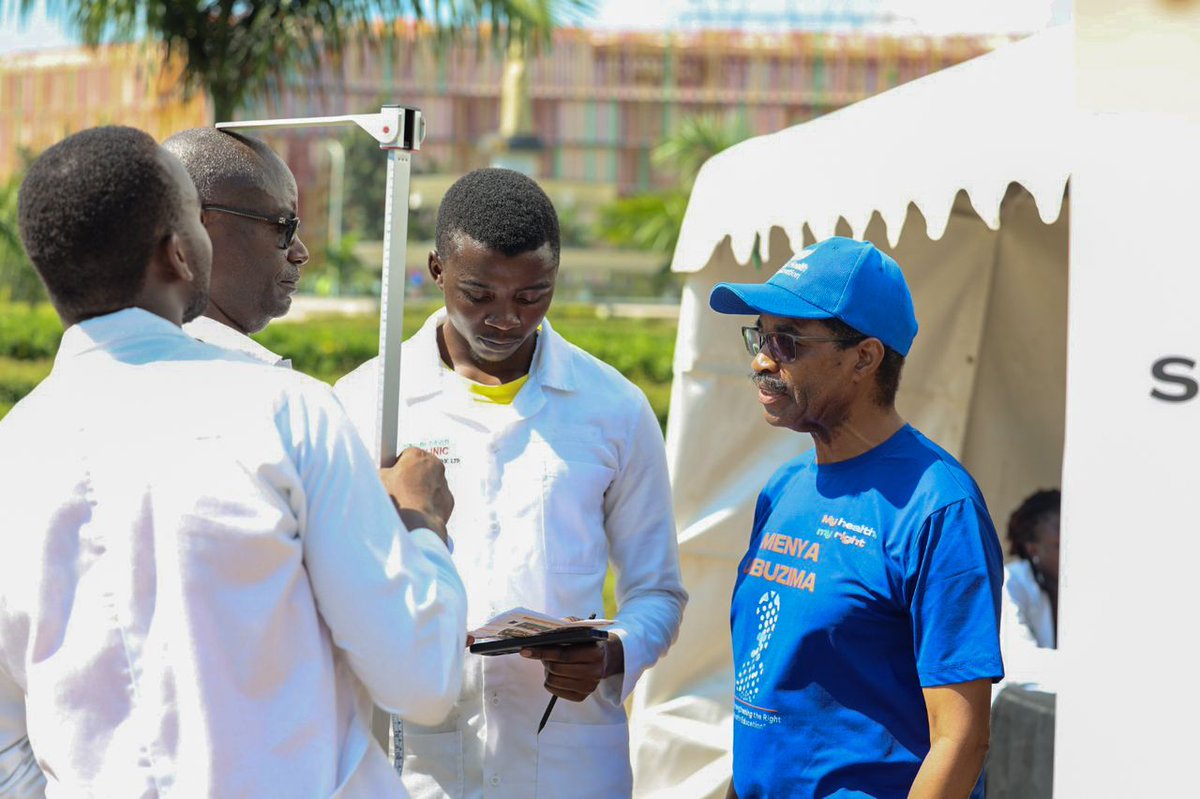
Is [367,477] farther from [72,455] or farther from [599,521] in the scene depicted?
[599,521]

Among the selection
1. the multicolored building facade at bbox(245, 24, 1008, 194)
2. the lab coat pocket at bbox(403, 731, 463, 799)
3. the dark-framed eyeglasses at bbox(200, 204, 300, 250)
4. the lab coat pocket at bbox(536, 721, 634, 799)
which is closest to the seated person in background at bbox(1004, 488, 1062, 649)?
the lab coat pocket at bbox(536, 721, 634, 799)

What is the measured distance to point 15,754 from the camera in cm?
190

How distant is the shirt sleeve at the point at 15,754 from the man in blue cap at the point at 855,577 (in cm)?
119

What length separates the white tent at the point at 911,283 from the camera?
11.7ft

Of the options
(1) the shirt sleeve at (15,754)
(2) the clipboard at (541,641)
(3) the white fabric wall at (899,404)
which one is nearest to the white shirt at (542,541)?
(2) the clipboard at (541,641)

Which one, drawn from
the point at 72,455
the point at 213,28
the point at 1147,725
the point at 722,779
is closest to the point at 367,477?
the point at 72,455

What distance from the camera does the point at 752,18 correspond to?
238 feet

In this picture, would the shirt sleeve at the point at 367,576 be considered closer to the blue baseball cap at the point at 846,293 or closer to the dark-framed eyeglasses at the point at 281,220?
the dark-framed eyeglasses at the point at 281,220

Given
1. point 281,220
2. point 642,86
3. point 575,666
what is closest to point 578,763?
point 575,666

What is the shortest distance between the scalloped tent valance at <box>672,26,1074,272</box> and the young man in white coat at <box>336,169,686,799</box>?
112 centimetres

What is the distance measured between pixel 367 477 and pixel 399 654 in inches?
8.7

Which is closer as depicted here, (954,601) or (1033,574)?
(954,601)

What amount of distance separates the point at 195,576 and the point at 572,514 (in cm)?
119

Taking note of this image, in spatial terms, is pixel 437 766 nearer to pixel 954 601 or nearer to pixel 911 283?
pixel 954 601
